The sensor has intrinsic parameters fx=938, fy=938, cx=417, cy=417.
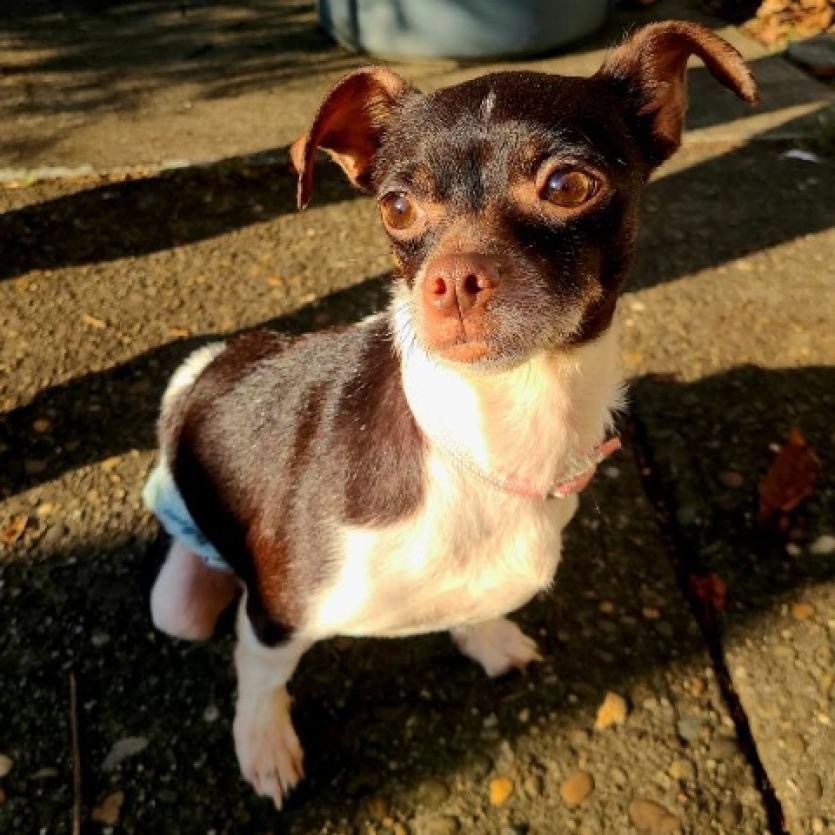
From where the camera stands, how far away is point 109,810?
2348 mm

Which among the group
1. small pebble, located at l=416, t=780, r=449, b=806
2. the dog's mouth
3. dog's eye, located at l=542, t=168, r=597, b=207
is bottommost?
small pebble, located at l=416, t=780, r=449, b=806

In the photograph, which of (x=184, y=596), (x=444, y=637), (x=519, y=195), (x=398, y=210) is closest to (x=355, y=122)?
(x=398, y=210)

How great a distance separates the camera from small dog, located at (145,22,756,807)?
5.80ft

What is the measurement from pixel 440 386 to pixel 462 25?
4288 millimetres

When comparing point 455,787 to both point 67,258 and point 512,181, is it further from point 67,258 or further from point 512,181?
point 67,258

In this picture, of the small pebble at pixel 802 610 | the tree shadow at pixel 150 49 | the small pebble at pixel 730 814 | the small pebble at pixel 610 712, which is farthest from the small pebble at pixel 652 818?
the tree shadow at pixel 150 49

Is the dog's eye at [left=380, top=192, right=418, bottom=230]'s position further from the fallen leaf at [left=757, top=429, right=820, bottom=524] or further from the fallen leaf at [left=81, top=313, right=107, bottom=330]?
the fallen leaf at [left=81, top=313, right=107, bottom=330]

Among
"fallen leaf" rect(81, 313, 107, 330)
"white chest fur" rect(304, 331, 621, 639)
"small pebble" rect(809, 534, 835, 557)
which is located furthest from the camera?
"fallen leaf" rect(81, 313, 107, 330)

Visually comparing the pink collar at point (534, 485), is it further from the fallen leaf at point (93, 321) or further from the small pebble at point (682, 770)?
the fallen leaf at point (93, 321)

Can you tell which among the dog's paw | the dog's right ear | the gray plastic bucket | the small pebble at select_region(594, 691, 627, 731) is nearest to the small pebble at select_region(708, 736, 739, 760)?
the small pebble at select_region(594, 691, 627, 731)

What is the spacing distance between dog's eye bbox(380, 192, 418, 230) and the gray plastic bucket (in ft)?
13.6

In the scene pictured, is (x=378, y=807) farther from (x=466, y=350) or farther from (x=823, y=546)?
(x=823, y=546)

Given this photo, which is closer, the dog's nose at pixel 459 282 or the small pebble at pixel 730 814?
the dog's nose at pixel 459 282

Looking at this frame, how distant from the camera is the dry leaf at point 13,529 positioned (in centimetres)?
296
